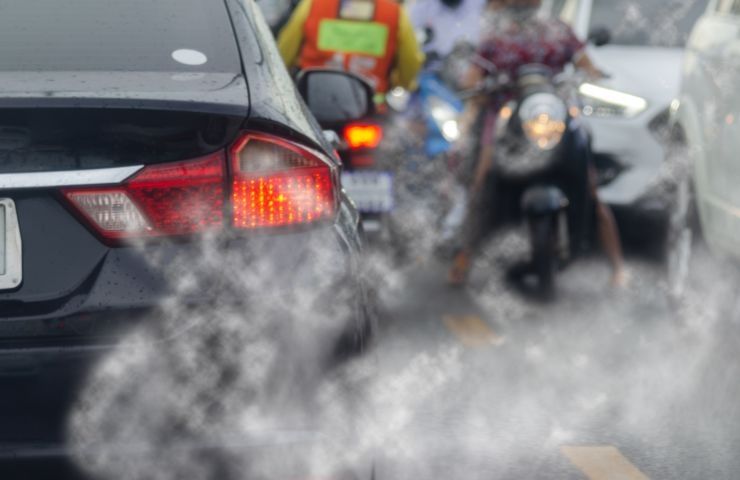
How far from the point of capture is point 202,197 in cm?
354

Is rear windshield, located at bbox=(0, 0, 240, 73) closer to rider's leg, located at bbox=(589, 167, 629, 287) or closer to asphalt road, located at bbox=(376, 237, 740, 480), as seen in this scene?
asphalt road, located at bbox=(376, 237, 740, 480)

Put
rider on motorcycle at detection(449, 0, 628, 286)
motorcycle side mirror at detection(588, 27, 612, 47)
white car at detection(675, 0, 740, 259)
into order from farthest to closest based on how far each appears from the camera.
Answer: rider on motorcycle at detection(449, 0, 628, 286) → motorcycle side mirror at detection(588, 27, 612, 47) → white car at detection(675, 0, 740, 259)

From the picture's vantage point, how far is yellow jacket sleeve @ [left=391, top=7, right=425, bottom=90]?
33.0 feet

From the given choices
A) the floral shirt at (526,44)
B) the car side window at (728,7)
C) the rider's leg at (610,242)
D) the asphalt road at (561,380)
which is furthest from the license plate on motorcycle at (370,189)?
the car side window at (728,7)

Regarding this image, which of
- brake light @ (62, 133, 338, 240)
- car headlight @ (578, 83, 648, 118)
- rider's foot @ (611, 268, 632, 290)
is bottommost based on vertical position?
rider's foot @ (611, 268, 632, 290)

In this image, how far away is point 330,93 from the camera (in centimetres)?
517

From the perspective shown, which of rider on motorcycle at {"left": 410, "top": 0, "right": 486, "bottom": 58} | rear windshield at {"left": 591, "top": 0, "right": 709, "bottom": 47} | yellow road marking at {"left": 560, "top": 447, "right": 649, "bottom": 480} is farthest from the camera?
rider on motorcycle at {"left": 410, "top": 0, "right": 486, "bottom": 58}

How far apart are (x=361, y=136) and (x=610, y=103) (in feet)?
11.2

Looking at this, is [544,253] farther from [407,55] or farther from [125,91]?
[125,91]

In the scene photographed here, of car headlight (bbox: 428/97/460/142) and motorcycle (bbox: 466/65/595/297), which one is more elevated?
motorcycle (bbox: 466/65/595/297)

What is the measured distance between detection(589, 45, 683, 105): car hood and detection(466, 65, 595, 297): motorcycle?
166 cm

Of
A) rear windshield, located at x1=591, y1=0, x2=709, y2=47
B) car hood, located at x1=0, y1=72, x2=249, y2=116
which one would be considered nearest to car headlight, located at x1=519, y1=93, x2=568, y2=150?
rear windshield, located at x1=591, y1=0, x2=709, y2=47

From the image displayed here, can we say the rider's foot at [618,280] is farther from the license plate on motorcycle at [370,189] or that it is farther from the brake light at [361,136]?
the brake light at [361,136]

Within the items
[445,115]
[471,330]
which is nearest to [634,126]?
[445,115]
